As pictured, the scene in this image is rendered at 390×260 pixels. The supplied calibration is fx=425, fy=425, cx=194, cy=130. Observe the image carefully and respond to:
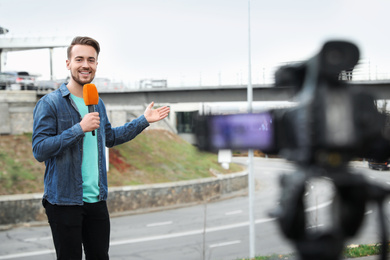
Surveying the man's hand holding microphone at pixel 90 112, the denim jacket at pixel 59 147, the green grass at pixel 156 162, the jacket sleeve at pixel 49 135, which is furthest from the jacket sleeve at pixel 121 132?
the green grass at pixel 156 162

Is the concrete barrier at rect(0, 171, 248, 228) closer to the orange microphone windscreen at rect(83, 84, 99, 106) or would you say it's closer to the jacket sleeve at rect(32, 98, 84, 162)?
the jacket sleeve at rect(32, 98, 84, 162)

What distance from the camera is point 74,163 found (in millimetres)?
2338

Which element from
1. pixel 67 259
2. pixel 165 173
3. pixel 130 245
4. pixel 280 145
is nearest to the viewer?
pixel 280 145

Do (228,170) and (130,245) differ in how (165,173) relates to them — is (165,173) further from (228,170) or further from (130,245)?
(130,245)

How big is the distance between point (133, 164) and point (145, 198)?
3.13 metres

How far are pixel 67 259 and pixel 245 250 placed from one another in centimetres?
1037

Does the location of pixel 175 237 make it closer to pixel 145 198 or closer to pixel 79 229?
pixel 145 198

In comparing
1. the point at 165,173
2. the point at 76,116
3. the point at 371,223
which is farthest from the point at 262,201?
the point at 371,223

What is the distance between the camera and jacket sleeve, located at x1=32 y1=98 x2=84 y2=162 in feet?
7.00

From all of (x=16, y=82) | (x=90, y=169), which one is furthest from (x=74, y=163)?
(x=16, y=82)

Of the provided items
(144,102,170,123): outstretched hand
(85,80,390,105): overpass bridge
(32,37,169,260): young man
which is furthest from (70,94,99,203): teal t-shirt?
(85,80,390,105): overpass bridge

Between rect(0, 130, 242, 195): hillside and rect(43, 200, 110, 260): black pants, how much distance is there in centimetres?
1178

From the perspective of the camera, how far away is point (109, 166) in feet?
67.6

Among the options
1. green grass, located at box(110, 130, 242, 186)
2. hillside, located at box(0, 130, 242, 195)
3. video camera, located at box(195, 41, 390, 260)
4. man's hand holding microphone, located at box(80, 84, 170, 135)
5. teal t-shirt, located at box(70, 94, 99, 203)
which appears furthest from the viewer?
green grass, located at box(110, 130, 242, 186)
